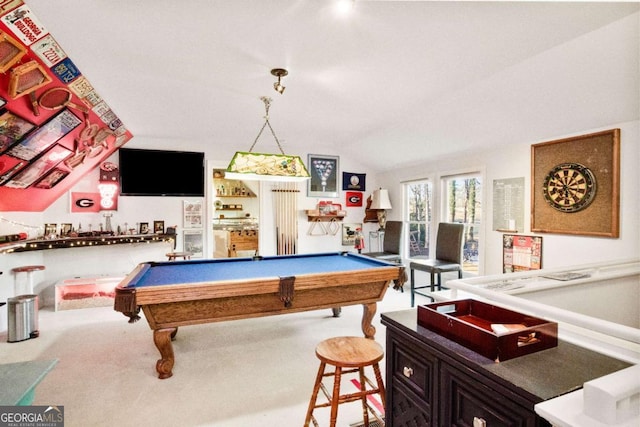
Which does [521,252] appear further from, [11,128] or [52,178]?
[52,178]

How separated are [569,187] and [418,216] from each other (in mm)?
2705

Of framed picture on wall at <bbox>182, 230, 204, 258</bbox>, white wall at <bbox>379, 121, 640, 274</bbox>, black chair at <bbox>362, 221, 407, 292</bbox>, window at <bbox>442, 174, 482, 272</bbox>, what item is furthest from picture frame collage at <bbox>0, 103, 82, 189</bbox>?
window at <bbox>442, 174, 482, 272</bbox>

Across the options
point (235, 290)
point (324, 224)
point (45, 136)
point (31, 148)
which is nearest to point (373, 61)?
point (235, 290)

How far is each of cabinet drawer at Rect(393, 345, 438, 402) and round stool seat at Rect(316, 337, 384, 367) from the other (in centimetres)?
26

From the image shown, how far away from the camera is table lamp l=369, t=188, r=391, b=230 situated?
20.0 feet

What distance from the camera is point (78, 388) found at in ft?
8.13

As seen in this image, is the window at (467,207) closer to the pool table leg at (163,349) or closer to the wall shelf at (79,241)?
the pool table leg at (163,349)

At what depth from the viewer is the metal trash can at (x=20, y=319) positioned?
3.34 metres

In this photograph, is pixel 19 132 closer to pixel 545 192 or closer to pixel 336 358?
pixel 336 358

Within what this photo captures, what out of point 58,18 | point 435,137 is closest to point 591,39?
point 435,137

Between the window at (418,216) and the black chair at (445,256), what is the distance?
913 mm

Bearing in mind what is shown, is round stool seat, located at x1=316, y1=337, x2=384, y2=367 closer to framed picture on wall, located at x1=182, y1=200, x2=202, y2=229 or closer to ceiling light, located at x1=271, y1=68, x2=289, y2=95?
ceiling light, located at x1=271, y1=68, x2=289, y2=95

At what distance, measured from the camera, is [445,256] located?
177 inches

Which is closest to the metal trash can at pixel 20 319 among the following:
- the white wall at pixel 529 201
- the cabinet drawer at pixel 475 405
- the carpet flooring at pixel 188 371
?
the carpet flooring at pixel 188 371
